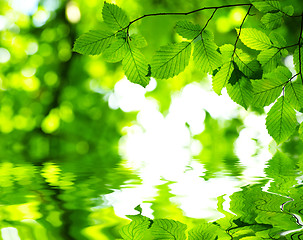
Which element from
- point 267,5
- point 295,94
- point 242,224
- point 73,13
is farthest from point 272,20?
point 73,13

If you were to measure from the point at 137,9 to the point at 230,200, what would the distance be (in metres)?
2.85

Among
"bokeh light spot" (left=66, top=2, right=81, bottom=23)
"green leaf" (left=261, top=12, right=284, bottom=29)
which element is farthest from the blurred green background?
"green leaf" (left=261, top=12, right=284, bottom=29)

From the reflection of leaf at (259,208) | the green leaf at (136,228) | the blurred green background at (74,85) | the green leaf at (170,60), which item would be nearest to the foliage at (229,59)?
the green leaf at (170,60)

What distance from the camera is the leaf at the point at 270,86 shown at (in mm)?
554

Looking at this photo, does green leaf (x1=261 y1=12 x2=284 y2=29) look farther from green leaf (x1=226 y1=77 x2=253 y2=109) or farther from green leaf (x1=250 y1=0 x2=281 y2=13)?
green leaf (x1=226 y1=77 x2=253 y2=109)

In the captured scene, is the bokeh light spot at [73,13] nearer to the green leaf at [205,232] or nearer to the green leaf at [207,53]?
the green leaf at [207,53]

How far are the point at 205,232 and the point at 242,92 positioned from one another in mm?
273

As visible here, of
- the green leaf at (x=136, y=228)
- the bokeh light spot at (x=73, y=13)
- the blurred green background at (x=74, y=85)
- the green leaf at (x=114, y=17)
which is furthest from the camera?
the bokeh light spot at (x=73, y=13)

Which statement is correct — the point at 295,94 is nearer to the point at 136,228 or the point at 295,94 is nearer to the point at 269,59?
the point at 269,59

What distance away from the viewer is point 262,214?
0.43 metres

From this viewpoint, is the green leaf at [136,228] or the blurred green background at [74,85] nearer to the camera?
the green leaf at [136,228]

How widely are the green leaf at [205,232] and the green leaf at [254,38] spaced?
330mm

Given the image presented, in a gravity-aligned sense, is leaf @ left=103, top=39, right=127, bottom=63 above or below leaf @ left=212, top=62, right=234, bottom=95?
above

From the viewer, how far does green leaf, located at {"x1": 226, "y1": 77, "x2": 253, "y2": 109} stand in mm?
536
